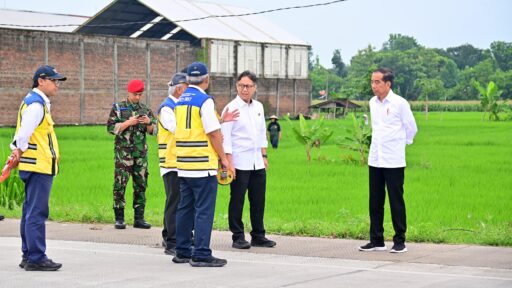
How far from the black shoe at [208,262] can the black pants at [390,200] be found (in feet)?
6.84

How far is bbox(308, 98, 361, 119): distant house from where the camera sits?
264 feet

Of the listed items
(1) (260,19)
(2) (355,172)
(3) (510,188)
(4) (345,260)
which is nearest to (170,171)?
(4) (345,260)

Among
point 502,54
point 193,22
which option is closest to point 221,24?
point 193,22

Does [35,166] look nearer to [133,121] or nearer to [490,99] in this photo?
[133,121]

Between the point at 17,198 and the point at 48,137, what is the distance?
6992 mm

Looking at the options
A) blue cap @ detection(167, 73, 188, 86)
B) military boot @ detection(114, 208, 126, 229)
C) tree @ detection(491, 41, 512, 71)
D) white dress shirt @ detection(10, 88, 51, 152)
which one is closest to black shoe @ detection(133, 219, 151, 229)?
military boot @ detection(114, 208, 126, 229)

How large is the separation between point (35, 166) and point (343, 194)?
35.2ft

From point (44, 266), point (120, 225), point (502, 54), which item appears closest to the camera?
point (44, 266)

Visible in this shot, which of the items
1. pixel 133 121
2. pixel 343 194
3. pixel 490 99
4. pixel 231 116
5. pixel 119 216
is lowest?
pixel 343 194

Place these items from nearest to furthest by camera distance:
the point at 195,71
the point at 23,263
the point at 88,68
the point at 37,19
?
the point at 23,263 → the point at 195,71 → the point at 88,68 → the point at 37,19

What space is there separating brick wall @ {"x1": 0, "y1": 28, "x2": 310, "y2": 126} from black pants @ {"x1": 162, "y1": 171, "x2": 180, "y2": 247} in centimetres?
4562

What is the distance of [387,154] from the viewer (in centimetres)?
1167

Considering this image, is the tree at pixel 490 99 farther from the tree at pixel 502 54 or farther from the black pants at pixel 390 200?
the tree at pixel 502 54

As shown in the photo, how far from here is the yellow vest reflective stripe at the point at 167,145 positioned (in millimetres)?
11367
